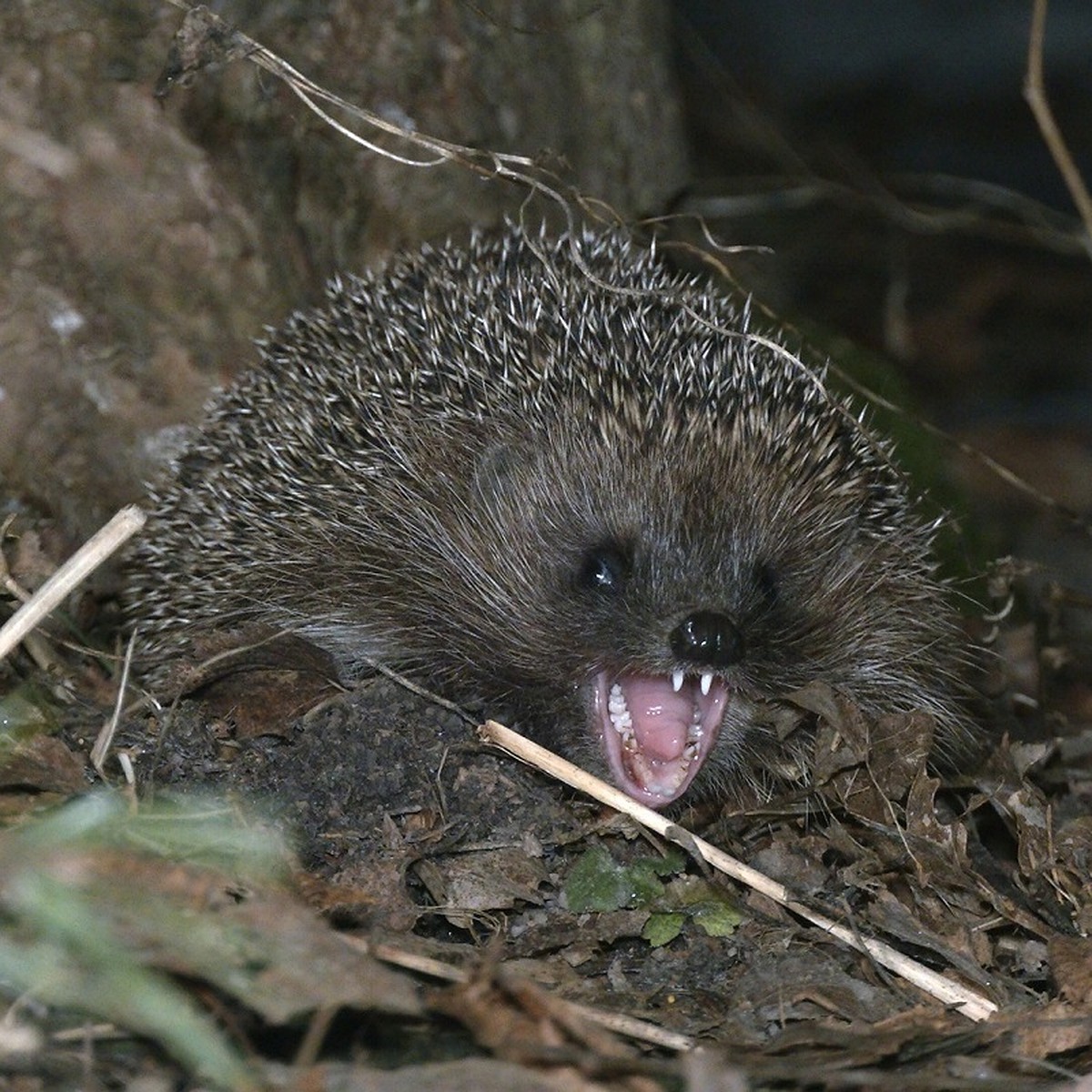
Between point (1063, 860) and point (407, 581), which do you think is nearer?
point (1063, 860)

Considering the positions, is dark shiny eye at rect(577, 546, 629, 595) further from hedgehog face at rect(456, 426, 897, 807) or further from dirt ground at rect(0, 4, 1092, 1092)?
dirt ground at rect(0, 4, 1092, 1092)

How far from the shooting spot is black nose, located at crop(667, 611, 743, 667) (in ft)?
12.4

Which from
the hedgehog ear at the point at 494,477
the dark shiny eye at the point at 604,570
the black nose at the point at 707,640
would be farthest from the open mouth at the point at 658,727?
the hedgehog ear at the point at 494,477

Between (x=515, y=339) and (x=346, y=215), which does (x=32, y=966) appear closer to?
(x=515, y=339)

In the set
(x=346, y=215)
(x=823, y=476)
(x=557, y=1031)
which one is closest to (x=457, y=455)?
(x=823, y=476)

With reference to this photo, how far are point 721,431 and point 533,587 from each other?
2.12ft

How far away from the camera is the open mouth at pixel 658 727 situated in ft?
13.0

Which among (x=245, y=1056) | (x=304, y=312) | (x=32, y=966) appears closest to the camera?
(x=32, y=966)

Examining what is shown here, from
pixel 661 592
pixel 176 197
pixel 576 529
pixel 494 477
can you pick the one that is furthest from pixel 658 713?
pixel 176 197

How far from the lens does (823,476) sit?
4.18 m

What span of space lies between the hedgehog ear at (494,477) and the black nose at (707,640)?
665 millimetres

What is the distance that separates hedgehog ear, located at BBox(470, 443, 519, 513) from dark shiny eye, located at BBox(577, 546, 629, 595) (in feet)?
0.93

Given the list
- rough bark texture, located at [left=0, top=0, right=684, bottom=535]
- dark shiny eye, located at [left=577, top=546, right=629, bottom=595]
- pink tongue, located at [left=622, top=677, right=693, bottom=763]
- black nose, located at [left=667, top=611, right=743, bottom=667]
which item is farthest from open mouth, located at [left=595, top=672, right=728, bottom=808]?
rough bark texture, located at [left=0, top=0, right=684, bottom=535]

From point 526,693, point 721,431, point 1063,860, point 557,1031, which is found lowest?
point 1063,860
